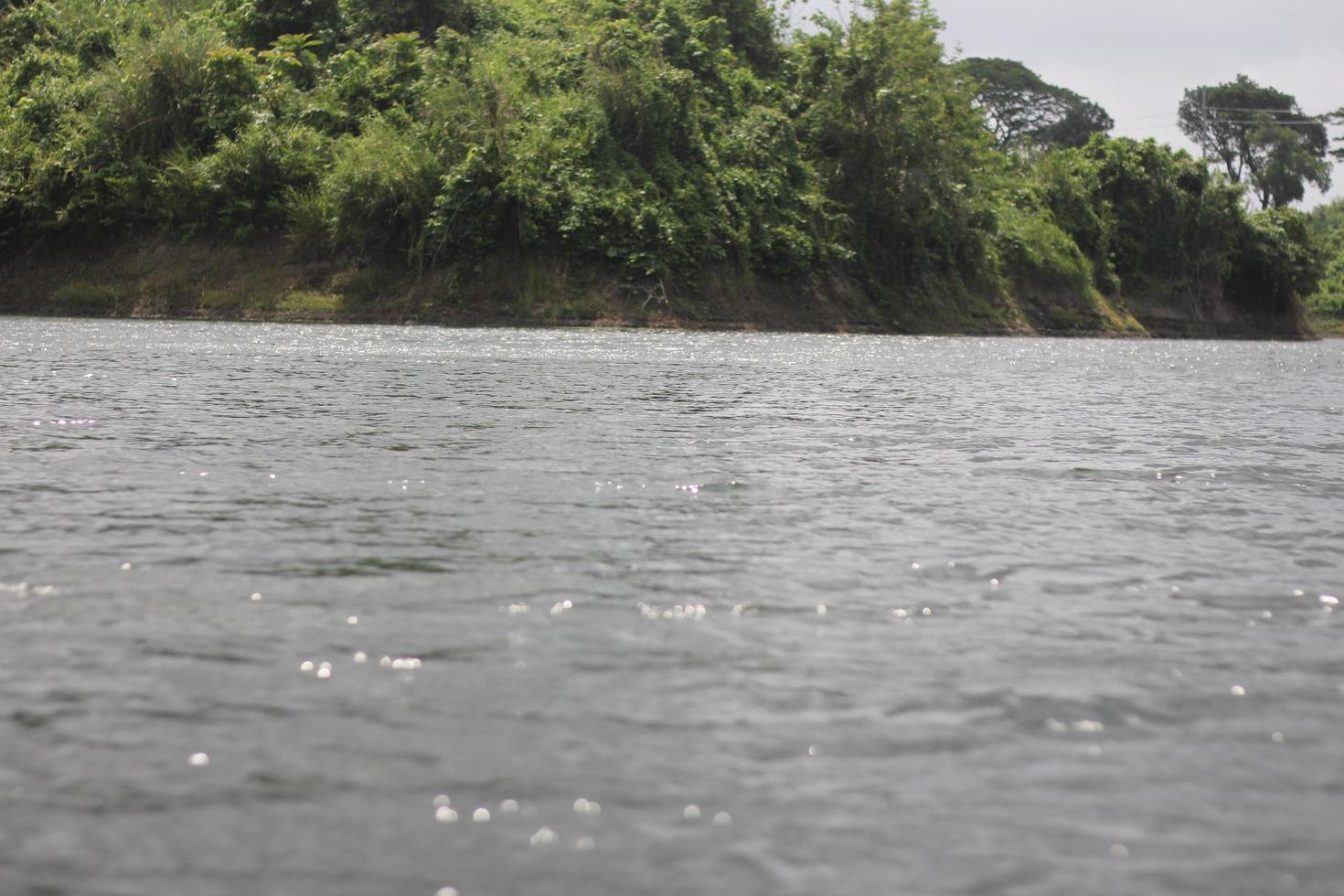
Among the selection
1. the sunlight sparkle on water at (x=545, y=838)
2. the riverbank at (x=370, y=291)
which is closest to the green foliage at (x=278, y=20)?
the riverbank at (x=370, y=291)

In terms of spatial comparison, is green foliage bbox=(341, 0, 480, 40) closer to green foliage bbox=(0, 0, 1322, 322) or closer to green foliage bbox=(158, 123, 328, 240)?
green foliage bbox=(0, 0, 1322, 322)

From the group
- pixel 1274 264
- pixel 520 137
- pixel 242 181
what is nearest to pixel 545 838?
pixel 520 137

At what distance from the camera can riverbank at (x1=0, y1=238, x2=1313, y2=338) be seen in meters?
33.2

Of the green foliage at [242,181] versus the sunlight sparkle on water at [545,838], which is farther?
the green foliage at [242,181]

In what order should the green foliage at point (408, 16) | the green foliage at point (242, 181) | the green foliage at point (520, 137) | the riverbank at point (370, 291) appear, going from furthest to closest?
the green foliage at point (408, 16)
the green foliage at point (242, 181)
the green foliage at point (520, 137)
the riverbank at point (370, 291)

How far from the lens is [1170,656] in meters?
3.51

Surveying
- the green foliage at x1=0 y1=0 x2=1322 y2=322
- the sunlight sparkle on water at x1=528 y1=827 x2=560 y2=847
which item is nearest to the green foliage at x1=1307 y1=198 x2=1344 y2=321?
the green foliage at x1=0 y1=0 x2=1322 y2=322

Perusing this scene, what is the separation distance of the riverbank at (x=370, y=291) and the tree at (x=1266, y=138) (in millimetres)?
57555

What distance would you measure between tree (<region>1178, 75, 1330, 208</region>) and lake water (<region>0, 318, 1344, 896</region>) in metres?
85.2

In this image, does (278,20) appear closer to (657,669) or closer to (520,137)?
(520,137)

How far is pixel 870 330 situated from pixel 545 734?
36696mm

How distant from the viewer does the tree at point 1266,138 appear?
83.4 metres

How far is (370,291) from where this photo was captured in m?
34.0

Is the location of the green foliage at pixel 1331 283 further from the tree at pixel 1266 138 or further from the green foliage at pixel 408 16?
the green foliage at pixel 408 16
